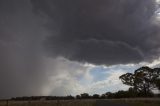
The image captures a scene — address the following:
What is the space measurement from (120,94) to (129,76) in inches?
564

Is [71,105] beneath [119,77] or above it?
beneath

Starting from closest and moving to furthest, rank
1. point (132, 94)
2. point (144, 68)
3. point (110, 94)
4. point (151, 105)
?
point (151, 105), point (132, 94), point (110, 94), point (144, 68)

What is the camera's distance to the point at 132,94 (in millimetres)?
89500

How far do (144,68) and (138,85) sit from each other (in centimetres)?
665

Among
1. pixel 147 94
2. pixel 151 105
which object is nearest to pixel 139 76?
pixel 147 94

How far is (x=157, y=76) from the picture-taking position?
100625 millimetres

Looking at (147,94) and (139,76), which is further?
(139,76)

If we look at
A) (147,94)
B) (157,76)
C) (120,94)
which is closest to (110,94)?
(120,94)

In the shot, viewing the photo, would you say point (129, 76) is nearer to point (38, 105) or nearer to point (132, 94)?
point (132, 94)

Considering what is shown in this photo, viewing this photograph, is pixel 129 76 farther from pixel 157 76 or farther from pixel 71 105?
pixel 71 105

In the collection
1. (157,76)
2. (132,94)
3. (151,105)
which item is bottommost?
(151,105)

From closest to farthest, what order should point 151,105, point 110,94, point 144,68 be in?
point 151,105, point 110,94, point 144,68

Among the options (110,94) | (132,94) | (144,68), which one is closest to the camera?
(132,94)

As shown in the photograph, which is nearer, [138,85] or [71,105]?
[71,105]
